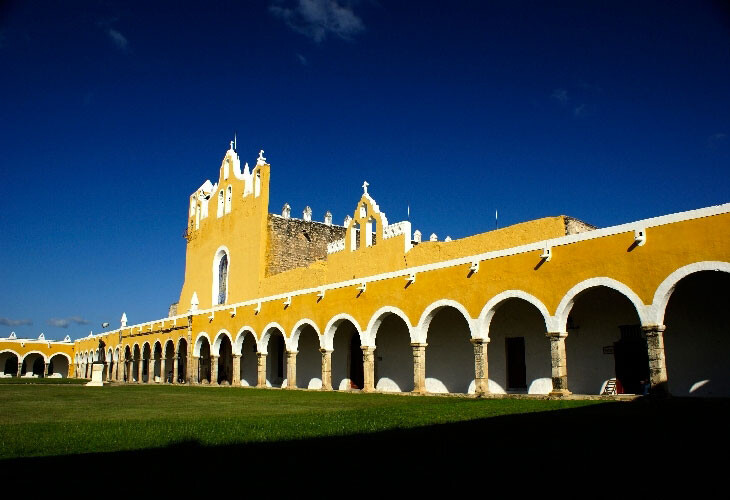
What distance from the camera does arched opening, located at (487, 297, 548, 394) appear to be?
46.0 ft

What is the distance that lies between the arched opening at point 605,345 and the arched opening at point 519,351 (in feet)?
2.34

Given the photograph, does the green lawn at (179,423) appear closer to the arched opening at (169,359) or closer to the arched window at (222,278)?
the arched window at (222,278)

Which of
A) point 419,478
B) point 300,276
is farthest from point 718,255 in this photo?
point 300,276

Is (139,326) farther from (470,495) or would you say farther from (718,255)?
(470,495)

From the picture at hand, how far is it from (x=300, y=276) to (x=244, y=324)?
276 cm

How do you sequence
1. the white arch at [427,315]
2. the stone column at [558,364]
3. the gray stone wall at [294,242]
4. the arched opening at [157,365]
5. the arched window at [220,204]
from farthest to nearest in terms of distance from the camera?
the arched opening at [157,365]
the arched window at [220,204]
the gray stone wall at [294,242]
the white arch at [427,315]
the stone column at [558,364]

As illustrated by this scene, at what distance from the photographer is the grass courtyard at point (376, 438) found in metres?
4.31

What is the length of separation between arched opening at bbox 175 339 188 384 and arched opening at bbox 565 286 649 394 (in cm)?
1840

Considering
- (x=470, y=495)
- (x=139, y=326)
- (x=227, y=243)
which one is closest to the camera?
(x=470, y=495)

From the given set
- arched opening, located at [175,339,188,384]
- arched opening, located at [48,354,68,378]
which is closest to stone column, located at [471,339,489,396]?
arched opening, located at [175,339,188,384]

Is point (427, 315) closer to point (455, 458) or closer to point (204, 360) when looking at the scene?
point (455, 458)

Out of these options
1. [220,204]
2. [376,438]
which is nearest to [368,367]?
[376,438]

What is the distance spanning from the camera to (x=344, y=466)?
4.17 metres

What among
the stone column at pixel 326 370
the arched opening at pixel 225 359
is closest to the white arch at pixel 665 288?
the stone column at pixel 326 370
